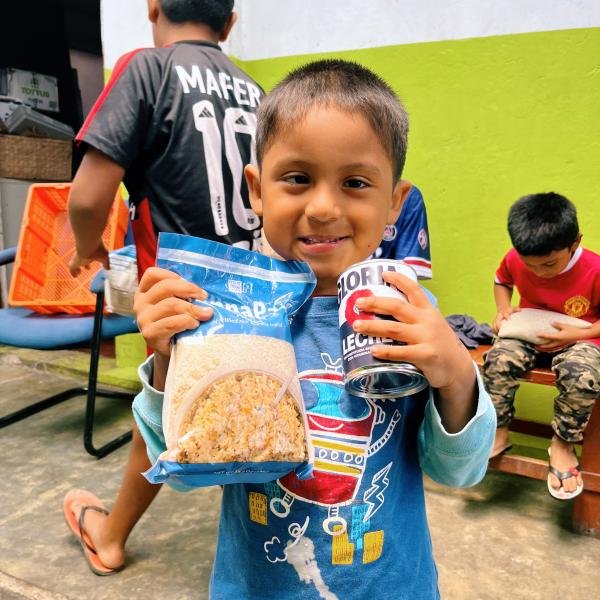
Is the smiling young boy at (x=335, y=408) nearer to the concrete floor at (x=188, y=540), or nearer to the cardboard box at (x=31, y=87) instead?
the concrete floor at (x=188, y=540)

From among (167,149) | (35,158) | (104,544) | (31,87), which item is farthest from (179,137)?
(31,87)

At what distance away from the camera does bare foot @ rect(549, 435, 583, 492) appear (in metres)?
1.74

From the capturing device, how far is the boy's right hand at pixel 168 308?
609mm

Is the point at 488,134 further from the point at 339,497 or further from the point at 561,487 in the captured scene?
the point at 339,497

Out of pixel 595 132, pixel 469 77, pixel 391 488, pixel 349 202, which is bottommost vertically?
pixel 391 488

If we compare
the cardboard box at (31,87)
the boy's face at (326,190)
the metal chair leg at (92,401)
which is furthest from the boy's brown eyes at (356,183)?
the cardboard box at (31,87)

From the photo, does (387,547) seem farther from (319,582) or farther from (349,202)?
(349,202)

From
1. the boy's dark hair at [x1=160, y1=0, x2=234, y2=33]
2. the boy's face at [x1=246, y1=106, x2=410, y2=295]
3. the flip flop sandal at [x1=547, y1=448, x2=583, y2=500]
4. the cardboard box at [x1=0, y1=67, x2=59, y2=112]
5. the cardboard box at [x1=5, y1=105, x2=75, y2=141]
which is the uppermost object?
the cardboard box at [x1=0, y1=67, x2=59, y2=112]

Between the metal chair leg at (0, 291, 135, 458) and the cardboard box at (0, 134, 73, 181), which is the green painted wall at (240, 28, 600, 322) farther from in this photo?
the cardboard box at (0, 134, 73, 181)

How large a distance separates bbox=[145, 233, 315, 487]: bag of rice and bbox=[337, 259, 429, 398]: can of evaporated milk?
3.0 inches

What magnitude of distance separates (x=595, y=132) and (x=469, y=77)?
53cm

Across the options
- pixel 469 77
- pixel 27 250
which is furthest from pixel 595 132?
pixel 27 250

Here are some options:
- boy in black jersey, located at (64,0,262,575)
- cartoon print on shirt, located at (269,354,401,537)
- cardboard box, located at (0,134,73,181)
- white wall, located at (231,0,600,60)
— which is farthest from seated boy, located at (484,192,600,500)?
cardboard box, located at (0,134,73,181)

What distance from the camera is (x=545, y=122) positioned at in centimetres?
212
